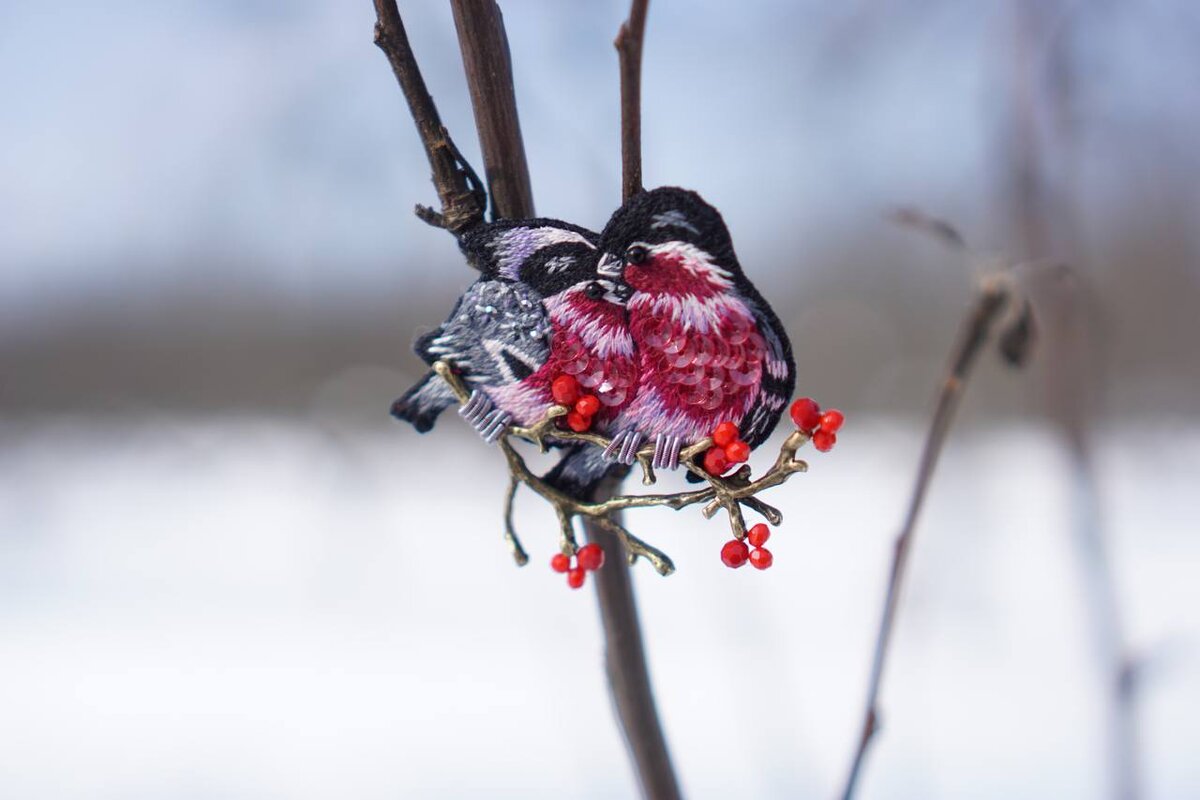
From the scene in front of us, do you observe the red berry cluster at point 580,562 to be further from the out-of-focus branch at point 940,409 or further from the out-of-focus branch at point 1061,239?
the out-of-focus branch at point 1061,239

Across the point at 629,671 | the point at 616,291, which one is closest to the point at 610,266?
the point at 616,291

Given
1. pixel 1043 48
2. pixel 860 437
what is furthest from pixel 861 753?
pixel 860 437

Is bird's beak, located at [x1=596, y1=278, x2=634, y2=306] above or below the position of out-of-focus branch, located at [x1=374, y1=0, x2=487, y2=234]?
below

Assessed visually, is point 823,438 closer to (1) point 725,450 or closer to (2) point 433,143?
(1) point 725,450

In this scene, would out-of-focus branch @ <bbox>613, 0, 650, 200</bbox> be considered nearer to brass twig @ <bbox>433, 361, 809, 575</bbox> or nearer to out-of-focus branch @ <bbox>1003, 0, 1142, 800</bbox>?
brass twig @ <bbox>433, 361, 809, 575</bbox>

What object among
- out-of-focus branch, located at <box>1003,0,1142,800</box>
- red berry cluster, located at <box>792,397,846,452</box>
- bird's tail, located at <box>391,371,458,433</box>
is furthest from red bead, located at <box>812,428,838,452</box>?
out-of-focus branch, located at <box>1003,0,1142,800</box>

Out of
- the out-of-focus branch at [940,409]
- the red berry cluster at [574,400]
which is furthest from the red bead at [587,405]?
the out-of-focus branch at [940,409]
